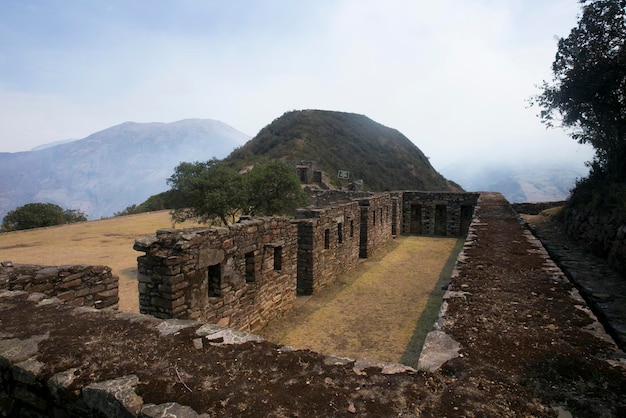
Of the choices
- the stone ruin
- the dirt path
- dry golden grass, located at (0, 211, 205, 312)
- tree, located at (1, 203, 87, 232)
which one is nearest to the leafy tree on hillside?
dry golden grass, located at (0, 211, 205, 312)

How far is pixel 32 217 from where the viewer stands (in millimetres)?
28281

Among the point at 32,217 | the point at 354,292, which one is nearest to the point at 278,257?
the point at 354,292

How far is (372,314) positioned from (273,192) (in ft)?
32.9

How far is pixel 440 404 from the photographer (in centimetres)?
296

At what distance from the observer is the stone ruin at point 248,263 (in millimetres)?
6277

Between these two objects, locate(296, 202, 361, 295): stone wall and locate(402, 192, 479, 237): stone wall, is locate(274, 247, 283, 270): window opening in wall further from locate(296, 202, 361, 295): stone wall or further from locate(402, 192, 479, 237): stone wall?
locate(402, 192, 479, 237): stone wall

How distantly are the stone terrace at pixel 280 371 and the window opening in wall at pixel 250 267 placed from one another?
12.7 ft

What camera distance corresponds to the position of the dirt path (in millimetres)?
8172

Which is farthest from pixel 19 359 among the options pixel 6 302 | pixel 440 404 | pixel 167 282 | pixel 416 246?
pixel 416 246

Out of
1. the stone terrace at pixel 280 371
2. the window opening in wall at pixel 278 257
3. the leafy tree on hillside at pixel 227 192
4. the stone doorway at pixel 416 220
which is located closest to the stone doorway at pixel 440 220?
the stone doorway at pixel 416 220

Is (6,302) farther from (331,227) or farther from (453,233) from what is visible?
(453,233)

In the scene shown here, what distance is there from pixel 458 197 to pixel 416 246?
21.7ft

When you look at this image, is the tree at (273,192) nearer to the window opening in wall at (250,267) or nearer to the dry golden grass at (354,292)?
the dry golden grass at (354,292)

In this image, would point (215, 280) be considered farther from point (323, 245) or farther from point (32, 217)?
point (32, 217)
